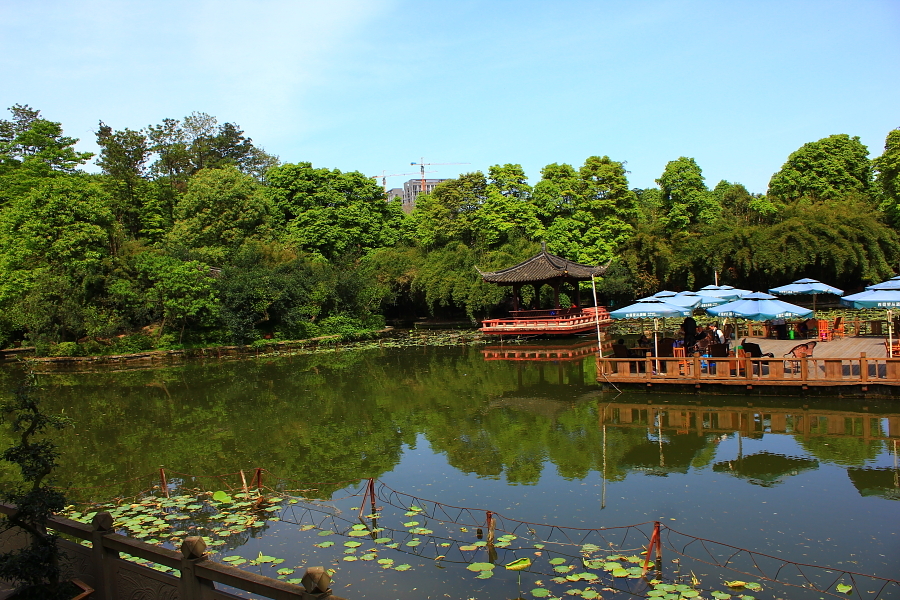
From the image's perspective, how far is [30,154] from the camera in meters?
36.2

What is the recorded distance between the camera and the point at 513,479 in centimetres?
888

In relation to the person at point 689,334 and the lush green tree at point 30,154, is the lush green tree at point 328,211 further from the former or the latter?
the person at point 689,334

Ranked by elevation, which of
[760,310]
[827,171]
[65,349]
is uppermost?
[827,171]

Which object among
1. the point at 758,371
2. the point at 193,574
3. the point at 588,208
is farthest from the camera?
the point at 588,208

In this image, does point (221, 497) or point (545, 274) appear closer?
point (221, 497)

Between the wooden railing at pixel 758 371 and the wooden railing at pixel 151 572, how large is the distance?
11633mm

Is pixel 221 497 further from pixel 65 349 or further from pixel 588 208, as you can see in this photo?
pixel 588 208

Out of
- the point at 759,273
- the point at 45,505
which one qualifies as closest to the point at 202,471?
the point at 45,505

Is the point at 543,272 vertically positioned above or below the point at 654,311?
above

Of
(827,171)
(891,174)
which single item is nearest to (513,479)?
(891,174)

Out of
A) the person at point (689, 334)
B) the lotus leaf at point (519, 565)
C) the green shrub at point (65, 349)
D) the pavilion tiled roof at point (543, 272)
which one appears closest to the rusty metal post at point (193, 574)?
the lotus leaf at point (519, 565)

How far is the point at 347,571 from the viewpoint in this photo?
6238 mm

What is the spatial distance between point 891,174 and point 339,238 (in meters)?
31.5

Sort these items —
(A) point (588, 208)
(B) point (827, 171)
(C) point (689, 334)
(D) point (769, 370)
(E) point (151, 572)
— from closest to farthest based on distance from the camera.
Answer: (E) point (151, 572) < (D) point (769, 370) < (C) point (689, 334) < (A) point (588, 208) < (B) point (827, 171)
